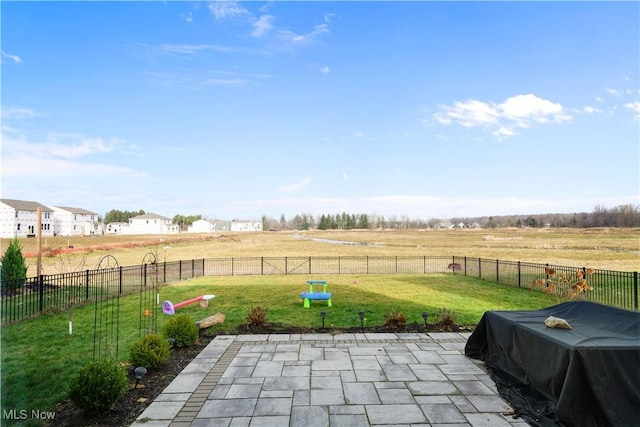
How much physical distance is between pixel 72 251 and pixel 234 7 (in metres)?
30.5

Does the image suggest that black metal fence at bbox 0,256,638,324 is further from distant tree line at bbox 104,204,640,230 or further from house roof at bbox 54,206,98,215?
distant tree line at bbox 104,204,640,230

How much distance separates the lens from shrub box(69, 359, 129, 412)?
361 cm

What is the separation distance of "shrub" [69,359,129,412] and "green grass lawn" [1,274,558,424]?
0.68 metres

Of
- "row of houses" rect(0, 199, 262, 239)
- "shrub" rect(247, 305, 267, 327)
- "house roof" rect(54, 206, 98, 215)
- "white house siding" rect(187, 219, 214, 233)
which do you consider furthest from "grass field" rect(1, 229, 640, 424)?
"white house siding" rect(187, 219, 214, 233)

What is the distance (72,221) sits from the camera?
7125 cm

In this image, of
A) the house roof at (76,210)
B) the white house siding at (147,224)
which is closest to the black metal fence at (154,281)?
the house roof at (76,210)

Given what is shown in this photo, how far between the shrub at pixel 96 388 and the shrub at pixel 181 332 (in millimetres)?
2252

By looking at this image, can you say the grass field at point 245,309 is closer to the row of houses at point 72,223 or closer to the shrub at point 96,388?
the shrub at point 96,388

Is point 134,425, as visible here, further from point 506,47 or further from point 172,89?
point 506,47

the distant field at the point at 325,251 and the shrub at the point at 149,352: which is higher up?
the shrub at the point at 149,352

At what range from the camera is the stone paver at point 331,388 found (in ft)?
11.8

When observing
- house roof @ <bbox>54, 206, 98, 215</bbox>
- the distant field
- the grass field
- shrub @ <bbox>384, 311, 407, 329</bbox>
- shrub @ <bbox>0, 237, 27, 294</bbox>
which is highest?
house roof @ <bbox>54, 206, 98, 215</bbox>

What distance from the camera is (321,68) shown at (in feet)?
47.8

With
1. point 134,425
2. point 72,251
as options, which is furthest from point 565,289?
point 72,251
